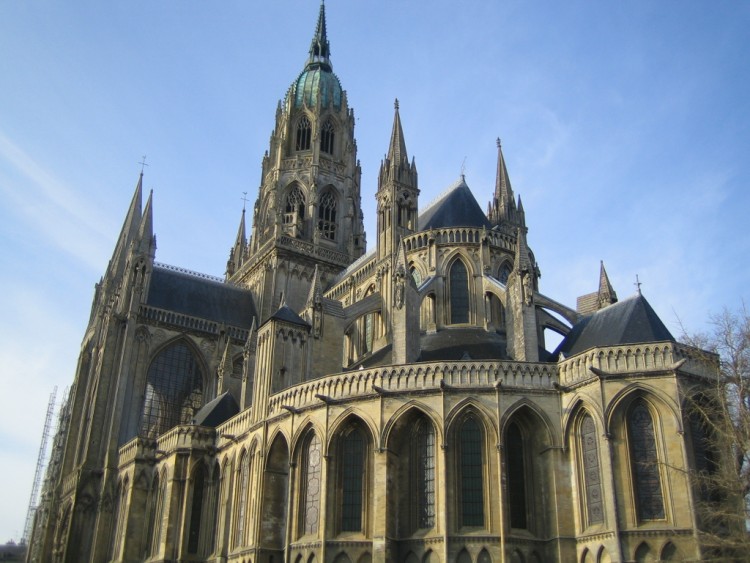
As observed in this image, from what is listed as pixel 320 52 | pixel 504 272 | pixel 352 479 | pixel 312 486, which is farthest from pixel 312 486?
pixel 320 52

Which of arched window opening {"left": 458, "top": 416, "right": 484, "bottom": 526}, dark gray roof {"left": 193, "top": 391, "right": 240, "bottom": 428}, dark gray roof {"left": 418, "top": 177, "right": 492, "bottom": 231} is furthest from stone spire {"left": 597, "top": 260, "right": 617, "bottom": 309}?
dark gray roof {"left": 193, "top": 391, "right": 240, "bottom": 428}

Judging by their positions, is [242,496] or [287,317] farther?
[287,317]

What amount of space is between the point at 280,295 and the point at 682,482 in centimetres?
3107

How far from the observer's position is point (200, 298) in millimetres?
48969

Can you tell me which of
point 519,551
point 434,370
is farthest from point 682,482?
point 434,370

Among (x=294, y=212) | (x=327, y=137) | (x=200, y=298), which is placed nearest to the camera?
(x=200, y=298)

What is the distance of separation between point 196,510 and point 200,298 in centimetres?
1737

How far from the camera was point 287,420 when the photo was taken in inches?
1121

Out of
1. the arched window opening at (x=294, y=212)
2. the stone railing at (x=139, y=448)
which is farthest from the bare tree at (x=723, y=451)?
the arched window opening at (x=294, y=212)

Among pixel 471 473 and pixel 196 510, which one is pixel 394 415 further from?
pixel 196 510

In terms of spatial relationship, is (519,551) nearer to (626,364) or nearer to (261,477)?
(626,364)

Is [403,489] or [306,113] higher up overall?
[306,113]

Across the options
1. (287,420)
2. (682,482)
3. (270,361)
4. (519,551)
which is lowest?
(519,551)

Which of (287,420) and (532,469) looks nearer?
(532,469)
